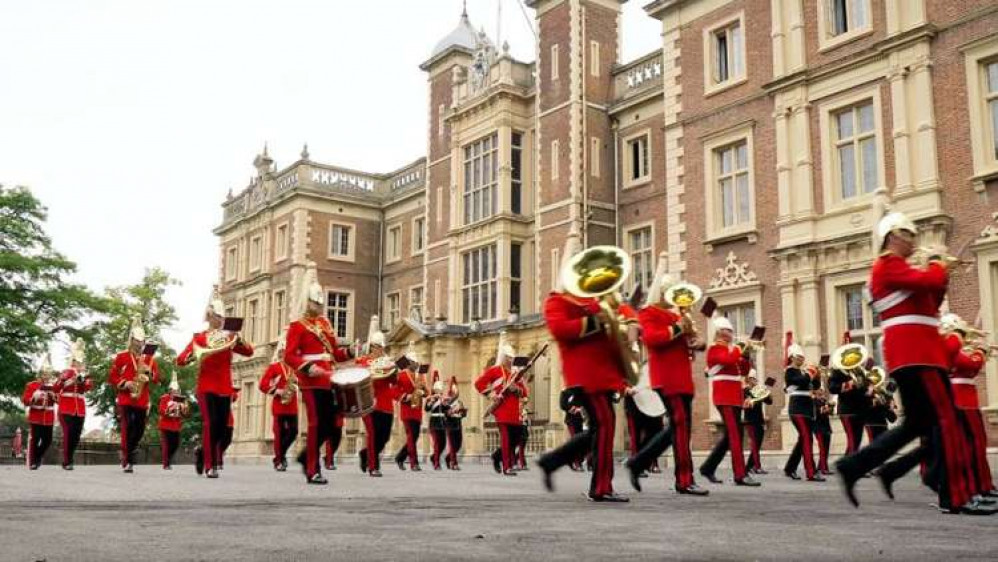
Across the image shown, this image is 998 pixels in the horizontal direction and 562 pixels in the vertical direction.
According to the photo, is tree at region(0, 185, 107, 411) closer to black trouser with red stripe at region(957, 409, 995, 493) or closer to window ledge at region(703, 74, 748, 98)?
window ledge at region(703, 74, 748, 98)

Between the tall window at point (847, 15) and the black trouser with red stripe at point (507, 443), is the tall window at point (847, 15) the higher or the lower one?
the higher one

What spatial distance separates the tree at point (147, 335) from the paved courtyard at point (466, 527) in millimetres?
36957

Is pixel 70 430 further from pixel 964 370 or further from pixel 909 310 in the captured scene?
pixel 909 310

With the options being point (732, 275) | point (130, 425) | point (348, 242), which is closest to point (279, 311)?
point (348, 242)

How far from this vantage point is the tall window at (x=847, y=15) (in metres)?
22.3

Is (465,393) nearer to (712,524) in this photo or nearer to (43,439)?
(43,439)

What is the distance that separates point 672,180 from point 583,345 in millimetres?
17688

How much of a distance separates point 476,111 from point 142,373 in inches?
848

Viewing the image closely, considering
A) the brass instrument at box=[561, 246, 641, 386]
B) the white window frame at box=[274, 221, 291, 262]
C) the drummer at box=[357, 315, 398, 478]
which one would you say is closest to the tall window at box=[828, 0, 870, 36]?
the drummer at box=[357, 315, 398, 478]

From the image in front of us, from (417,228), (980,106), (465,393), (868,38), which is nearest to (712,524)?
(980,106)

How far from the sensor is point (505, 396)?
733 inches

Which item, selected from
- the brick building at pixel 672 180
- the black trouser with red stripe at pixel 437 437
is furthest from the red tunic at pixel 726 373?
the black trouser with red stripe at pixel 437 437

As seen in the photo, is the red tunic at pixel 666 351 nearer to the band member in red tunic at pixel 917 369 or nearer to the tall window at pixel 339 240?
the band member in red tunic at pixel 917 369

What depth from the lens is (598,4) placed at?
110ft
